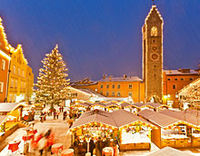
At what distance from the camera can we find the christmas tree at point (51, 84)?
957 inches

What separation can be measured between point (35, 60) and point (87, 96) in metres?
121

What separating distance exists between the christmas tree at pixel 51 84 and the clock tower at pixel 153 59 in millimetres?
23271

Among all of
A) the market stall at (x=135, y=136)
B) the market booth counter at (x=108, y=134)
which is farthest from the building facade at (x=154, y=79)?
the market booth counter at (x=108, y=134)

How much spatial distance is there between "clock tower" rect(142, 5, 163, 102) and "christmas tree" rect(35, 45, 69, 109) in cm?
2327

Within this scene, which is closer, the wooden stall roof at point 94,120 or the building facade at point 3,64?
the wooden stall roof at point 94,120

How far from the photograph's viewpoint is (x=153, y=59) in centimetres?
3812

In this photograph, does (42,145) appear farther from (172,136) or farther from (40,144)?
(172,136)

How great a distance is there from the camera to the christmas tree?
24.3 m

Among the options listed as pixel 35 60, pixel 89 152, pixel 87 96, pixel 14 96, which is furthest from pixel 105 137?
pixel 35 60

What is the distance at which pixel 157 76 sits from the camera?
37.7 meters

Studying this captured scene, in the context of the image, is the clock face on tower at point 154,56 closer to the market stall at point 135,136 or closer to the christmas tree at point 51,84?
the christmas tree at point 51,84

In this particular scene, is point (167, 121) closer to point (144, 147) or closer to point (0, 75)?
point (144, 147)

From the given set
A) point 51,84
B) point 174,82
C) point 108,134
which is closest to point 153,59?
point 174,82

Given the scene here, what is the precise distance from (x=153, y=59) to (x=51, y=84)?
27815 mm
